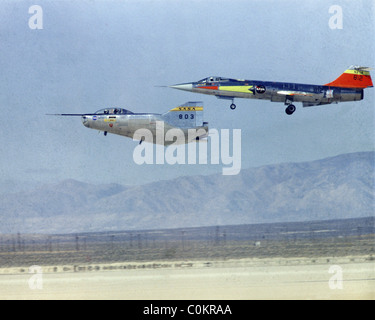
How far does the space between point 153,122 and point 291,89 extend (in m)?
7.52

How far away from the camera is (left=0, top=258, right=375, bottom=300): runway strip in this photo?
30.0 metres

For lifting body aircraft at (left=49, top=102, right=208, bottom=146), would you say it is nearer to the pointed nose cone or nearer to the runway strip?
the pointed nose cone

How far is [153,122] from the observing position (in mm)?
34625

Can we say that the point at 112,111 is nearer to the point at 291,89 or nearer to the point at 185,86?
the point at 185,86

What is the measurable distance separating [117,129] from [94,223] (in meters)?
26.2

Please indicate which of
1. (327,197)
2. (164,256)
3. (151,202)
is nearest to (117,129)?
(164,256)

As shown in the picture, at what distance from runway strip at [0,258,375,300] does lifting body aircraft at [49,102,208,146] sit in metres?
6.67

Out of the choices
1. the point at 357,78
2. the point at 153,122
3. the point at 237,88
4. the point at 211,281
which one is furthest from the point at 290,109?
the point at 211,281

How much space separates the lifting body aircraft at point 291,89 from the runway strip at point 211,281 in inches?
328

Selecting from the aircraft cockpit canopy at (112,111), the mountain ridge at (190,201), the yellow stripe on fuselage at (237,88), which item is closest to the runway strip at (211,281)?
the aircraft cockpit canopy at (112,111)

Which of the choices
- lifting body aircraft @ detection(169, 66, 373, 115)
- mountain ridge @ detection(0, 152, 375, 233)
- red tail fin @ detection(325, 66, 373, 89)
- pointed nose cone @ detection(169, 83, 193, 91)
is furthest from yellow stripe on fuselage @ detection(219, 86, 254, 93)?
mountain ridge @ detection(0, 152, 375, 233)

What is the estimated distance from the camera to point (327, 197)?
69438 mm

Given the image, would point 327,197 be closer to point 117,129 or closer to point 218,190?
point 218,190

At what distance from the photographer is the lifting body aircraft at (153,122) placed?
34156mm
